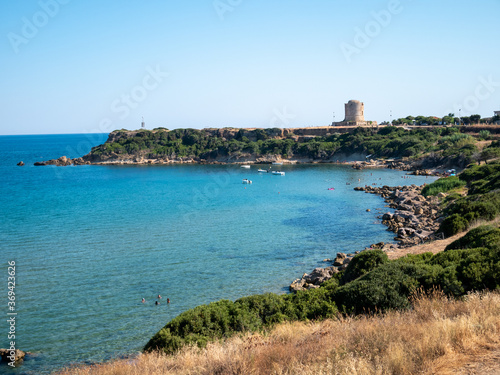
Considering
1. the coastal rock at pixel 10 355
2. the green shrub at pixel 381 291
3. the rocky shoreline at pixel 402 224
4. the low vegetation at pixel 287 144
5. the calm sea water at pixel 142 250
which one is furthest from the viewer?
the low vegetation at pixel 287 144

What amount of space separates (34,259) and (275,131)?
340ft

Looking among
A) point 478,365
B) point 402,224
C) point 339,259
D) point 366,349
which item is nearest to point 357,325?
point 366,349

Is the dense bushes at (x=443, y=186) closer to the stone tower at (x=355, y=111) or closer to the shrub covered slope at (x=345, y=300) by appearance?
the shrub covered slope at (x=345, y=300)

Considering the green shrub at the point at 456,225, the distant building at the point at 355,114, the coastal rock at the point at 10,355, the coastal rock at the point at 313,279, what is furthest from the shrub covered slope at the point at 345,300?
the distant building at the point at 355,114

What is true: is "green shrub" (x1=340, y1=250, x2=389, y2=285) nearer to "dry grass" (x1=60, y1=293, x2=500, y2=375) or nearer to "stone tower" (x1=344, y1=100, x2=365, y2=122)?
"dry grass" (x1=60, y1=293, x2=500, y2=375)

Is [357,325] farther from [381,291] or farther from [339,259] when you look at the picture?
[339,259]

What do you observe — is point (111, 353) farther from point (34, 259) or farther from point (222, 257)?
point (34, 259)

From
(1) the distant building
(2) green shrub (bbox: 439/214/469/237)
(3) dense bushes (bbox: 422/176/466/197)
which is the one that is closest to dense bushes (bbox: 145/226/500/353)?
(2) green shrub (bbox: 439/214/469/237)

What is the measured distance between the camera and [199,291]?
20656mm

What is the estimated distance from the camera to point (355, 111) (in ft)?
421

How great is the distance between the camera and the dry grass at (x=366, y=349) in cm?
678

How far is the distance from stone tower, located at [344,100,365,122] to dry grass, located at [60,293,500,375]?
409ft

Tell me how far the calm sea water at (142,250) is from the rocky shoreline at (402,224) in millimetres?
1147

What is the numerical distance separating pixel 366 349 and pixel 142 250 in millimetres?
22868
